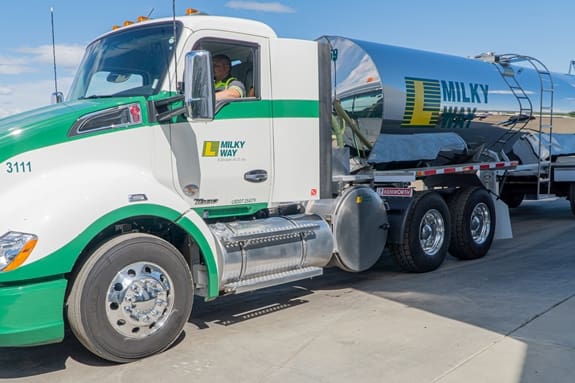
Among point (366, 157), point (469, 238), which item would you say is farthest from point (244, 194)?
point (469, 238)

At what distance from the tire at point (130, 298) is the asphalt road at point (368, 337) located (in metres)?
0.20

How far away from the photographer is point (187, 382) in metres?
4.33

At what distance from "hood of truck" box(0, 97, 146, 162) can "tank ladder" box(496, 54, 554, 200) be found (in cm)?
659

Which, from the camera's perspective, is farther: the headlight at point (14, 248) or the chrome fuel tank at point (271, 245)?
the chrome fuel tank at point (271, 245)

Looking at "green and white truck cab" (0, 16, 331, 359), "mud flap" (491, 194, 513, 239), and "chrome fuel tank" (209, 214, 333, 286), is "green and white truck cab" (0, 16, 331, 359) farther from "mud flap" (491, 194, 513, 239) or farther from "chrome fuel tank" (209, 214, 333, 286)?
"mud flap" (491, 194, 513, 239)

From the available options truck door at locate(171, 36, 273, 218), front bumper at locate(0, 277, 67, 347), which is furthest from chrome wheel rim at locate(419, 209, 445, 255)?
front bumper at locate(0, 277, 67, 347)

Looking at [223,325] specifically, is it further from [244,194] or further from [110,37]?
[110,37]

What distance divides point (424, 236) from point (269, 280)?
9.80 ft

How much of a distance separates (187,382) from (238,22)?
3.31m

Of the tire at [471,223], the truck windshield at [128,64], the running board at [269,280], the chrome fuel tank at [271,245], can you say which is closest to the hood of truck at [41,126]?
the truck windshield at [128,64]

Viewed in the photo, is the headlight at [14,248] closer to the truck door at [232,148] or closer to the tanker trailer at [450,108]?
the truck door at [232,148]

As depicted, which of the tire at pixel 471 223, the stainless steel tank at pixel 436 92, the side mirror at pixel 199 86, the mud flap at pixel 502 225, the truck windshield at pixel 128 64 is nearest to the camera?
the side mirror at pixel 199 86

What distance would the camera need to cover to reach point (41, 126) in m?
4.58

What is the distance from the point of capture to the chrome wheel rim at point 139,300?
457cm
